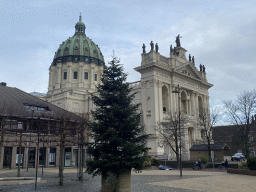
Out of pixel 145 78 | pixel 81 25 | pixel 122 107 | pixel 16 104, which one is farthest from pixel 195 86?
pixel 81 25

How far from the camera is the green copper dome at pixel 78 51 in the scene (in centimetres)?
10190

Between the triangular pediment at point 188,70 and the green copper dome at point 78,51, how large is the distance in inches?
1818

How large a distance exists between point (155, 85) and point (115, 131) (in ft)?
138

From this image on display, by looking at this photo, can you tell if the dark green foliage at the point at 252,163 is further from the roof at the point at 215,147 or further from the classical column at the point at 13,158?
the classical column at the point at 13,158

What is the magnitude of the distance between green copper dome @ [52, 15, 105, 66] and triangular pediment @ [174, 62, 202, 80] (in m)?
46.2

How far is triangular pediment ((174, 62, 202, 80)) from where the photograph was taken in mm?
64044

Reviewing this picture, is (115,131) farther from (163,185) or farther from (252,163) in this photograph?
(252,163)

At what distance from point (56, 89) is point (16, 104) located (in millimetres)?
59760

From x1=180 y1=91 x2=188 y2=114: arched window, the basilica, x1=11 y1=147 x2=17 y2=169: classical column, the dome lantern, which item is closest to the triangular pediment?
the basilica

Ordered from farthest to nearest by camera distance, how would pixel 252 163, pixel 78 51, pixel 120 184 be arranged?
pixel 78 51 → pixel 252 163 → pixel 120 184

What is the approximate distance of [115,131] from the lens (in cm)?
1617

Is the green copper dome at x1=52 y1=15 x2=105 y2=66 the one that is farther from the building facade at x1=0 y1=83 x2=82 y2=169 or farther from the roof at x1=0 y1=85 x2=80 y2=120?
the building facade at x1=0 y1=83 x2=82 y2=169

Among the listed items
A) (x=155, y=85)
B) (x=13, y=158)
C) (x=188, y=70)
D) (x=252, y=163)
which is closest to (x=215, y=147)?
(x=155, y=85)

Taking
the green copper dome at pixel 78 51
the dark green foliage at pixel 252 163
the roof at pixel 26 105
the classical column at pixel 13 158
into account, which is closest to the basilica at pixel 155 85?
the green copper dome at pixel 78 51
